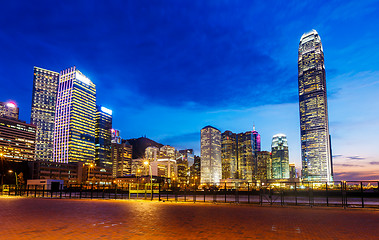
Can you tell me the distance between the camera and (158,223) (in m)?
15.2

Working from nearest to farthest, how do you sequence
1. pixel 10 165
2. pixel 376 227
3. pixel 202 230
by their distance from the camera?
pixel 202 230 → pixel 376 227 → pixel 10 165

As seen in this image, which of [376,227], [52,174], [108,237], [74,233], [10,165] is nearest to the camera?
[108,237]

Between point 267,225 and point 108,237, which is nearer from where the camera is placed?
point 108,237

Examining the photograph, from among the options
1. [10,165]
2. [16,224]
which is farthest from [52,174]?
[16,224]

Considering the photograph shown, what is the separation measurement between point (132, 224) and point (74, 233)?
3.31 meters

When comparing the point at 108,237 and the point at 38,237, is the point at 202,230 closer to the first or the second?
the point at 108,237

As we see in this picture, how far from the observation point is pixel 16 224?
14656mm

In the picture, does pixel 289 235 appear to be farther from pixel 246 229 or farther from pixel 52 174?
pixel 52 174

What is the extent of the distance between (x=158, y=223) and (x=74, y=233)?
4345 mm

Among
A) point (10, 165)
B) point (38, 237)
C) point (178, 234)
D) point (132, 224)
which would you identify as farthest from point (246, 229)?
point (10, 165)

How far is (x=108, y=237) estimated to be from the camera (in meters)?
11.3

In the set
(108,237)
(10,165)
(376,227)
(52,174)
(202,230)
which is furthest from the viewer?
(52,174)

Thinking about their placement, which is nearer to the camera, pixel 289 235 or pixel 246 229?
pixel 289 235

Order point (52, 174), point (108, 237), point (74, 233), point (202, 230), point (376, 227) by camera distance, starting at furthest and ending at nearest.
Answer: point (52, 174) < point (376, 227) < point (202, 230) < point (74, 233) < point (108, 237)
